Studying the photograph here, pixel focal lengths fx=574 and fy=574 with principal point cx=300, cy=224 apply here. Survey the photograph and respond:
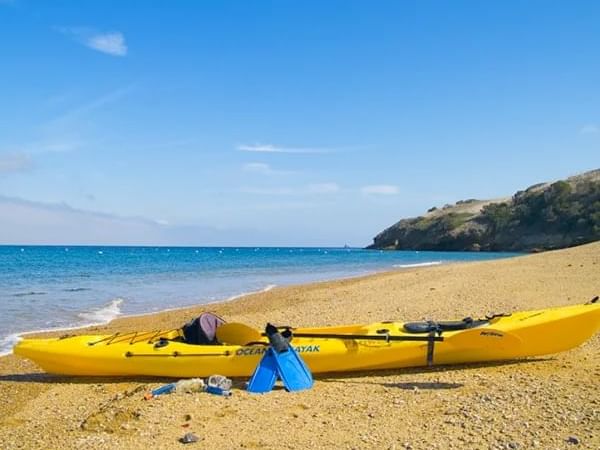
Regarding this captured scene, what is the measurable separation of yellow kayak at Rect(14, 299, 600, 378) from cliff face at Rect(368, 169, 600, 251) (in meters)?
66.9

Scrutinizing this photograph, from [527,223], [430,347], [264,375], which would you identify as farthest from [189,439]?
[527,223]

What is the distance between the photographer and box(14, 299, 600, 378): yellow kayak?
7605 millimetres

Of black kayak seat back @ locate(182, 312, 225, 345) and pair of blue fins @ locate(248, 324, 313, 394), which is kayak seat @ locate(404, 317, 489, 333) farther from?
black kayak seat back @ locate(182, 312, 225, 345)

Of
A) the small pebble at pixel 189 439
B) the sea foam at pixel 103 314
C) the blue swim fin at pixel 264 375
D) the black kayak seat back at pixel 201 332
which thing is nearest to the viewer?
the small pebble at pixel 189 439

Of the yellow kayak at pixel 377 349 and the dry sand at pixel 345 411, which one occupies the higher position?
the yellow kayak at pixel 377 349

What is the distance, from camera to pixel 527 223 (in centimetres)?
8331

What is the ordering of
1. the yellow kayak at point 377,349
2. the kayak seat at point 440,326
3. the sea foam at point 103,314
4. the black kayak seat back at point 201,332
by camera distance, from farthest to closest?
the sea foam at point 103,314
the black kayak seat back at point 201,332
the kayak seat at point 440,326
the yellow kayak at point 377,349

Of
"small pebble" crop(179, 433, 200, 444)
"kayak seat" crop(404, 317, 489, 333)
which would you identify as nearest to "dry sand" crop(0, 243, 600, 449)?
"small pebble" crop(179, 433, 200, 444)

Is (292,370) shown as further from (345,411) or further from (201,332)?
(201,332)

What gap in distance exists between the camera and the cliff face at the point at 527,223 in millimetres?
73188

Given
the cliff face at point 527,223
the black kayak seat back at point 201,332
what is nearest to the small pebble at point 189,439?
the black kayak seat back at point 201,332

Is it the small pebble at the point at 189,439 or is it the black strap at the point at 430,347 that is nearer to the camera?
the small pebble at the point at 189,439

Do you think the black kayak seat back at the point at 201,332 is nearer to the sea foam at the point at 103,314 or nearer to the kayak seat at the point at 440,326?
the kayak seat at the point at 440,326

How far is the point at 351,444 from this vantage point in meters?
5.05
